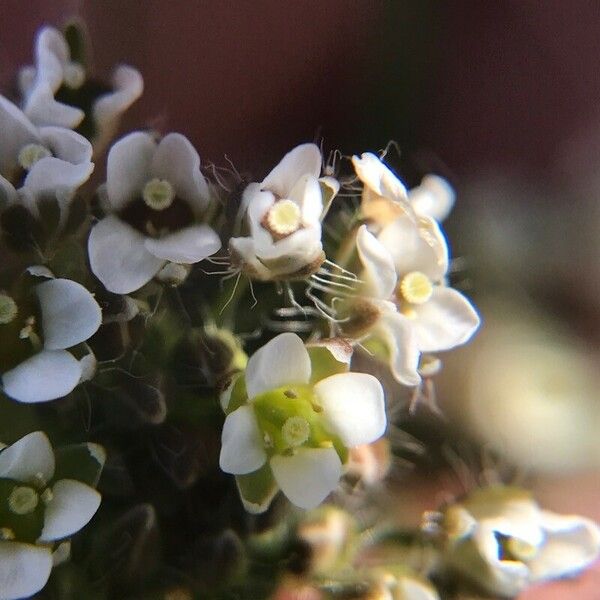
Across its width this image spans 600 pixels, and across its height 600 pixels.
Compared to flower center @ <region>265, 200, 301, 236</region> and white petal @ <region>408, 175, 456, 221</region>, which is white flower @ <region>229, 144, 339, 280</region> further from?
white petal @ <region>408, 175, 456, 221</region>

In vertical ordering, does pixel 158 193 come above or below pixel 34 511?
above

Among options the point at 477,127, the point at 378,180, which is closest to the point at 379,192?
the point at 378,180

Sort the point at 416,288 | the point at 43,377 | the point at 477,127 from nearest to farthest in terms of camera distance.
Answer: the point at 43,377, the point at 416,288, the point at 477,127

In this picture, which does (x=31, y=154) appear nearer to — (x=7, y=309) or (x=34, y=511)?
(x=7, y=309)

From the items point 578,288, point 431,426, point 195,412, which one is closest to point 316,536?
point 195,412

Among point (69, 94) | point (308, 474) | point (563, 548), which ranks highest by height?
point (69, 94)

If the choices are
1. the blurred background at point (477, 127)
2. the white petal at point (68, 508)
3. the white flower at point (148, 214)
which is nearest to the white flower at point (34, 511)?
the white petal at point (68, 508)

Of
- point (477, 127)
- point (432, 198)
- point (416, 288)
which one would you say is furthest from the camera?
point (477, 127)
